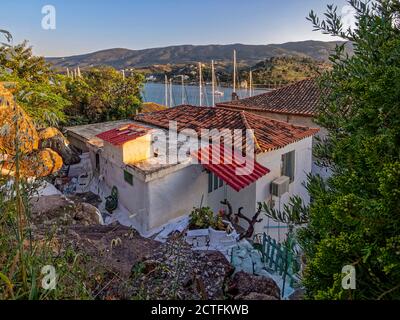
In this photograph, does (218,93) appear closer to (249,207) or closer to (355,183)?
(249,207)

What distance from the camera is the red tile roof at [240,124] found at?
13.4m

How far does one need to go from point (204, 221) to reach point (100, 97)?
18204 millimetres

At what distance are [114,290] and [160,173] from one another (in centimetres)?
592

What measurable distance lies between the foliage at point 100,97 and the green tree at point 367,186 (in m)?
23.1

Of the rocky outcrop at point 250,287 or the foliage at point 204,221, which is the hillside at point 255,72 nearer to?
the foliage at point 204,221

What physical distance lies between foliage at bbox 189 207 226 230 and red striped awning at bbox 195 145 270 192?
133cm

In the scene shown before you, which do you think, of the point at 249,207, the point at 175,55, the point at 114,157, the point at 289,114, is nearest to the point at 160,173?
the point at 114,157

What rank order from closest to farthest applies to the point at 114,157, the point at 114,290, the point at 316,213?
the point at 316,213, the point at 114,290, the point at 114,157

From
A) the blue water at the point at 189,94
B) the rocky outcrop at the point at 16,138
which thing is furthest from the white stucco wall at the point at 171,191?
the blue water at the point at 189,94

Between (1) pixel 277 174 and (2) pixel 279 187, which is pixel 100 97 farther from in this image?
(2) pixel 279 187

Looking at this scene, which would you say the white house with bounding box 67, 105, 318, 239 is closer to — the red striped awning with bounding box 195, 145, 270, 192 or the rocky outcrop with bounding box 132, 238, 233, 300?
the red striped awning with bounding box 195, 145, 270, 192

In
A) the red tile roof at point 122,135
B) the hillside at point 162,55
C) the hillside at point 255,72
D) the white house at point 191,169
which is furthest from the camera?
the hillside at point 255,72

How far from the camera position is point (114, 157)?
11539 mm

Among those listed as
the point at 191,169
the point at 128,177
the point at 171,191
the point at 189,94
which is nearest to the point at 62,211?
the point at 128,177
